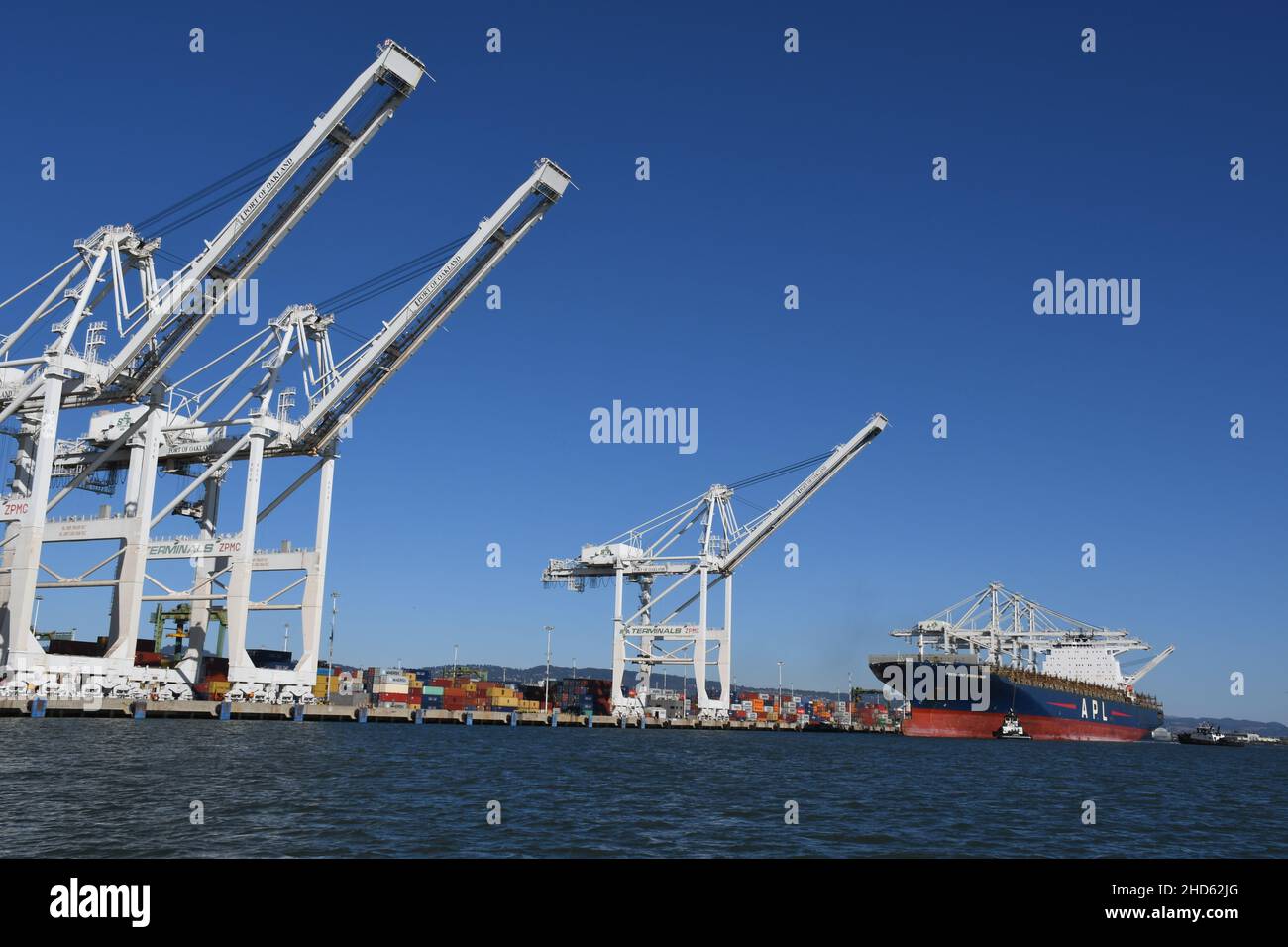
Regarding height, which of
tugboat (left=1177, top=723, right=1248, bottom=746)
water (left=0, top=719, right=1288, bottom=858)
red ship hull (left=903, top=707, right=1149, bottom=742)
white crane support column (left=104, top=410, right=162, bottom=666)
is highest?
white crane support column (left=104, top=410, right=162, bottom=666)

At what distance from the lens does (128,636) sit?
4891cm

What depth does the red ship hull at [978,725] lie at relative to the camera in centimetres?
8262

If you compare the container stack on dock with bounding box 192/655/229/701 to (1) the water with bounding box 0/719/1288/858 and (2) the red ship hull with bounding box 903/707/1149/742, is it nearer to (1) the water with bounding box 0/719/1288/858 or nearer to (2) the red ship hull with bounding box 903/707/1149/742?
(1) the water with bounding box 0/719/1288/858

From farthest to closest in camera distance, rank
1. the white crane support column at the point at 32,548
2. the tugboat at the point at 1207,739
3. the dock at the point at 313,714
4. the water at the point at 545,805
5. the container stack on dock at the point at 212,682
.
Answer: the tugboat at the point at 1207,739 → the container stack on dock at the point at 212,682 → the white crane support column at the point at 32,548 → the dock at the point at 313,714 → the water at the point at 545,805

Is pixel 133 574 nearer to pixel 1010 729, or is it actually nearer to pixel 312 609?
pixel 312 609

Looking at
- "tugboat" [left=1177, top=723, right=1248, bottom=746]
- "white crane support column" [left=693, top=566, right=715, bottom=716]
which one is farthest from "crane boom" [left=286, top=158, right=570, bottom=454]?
"tugboat" [left=1177, top=723, right=1248, bottom=746]

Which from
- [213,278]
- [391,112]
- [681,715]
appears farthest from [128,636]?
[681,715]

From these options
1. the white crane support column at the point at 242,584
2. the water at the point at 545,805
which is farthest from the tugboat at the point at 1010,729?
the white crane support column at the point at 242,584

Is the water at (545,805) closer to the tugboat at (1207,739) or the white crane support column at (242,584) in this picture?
the white crane support column at (242,584)

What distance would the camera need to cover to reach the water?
50.0 ft

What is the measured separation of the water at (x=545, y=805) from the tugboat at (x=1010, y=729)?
4343 cm

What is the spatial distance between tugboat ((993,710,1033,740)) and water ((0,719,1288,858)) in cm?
4343
